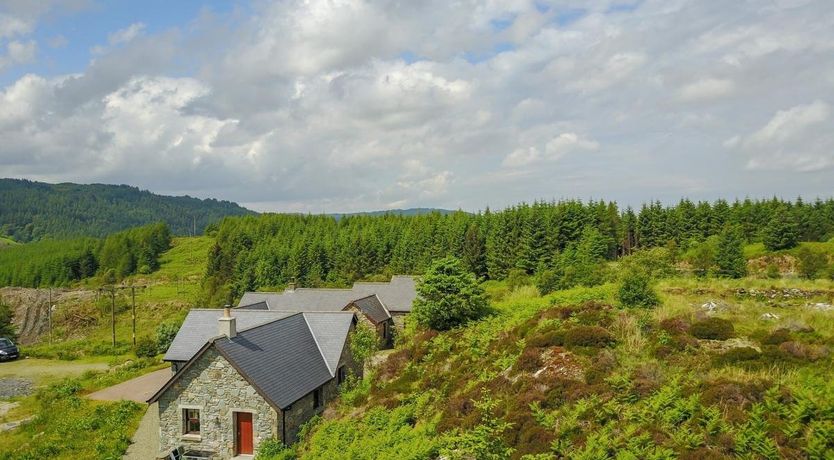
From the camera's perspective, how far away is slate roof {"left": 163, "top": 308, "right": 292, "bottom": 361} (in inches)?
1214

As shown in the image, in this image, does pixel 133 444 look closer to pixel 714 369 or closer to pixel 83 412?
pixel 83 412

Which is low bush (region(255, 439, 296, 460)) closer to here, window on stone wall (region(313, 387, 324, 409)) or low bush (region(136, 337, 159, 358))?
window on stone wall (region(313, 387, 324, 409))

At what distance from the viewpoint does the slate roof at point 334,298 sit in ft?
148

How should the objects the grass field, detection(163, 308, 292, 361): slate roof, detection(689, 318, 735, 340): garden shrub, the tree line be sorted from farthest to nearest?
the tree line
the grass field
detection(163, 308, 292, 361): slate roof
detection(689, 318, 735, 340): garden shrub

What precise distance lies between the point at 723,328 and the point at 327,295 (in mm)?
34416

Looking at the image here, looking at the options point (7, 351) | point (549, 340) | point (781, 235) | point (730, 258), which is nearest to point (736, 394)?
point (549, 340)

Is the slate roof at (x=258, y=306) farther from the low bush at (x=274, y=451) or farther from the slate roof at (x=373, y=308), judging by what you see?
the low bush at (x=274, y=451)

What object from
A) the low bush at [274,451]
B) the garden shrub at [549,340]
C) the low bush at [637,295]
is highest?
the low bush at [637,295]

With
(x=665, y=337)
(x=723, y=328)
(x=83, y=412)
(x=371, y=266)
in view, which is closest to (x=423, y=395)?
(x=665, y=337)

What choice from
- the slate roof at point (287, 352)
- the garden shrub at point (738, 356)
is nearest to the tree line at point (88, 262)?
the slate roof at point (287, 352)

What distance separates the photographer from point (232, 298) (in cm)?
8244

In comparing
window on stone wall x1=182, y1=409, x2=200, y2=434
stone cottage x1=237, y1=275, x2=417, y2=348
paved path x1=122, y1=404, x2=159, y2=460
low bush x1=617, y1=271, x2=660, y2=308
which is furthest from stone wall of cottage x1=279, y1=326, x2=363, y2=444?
low bush x1=617, y1=271, x2=660, y2=308

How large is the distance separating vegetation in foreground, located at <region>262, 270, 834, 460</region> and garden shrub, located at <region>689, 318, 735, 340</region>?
5cm

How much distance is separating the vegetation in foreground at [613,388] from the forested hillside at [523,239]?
31961mm
